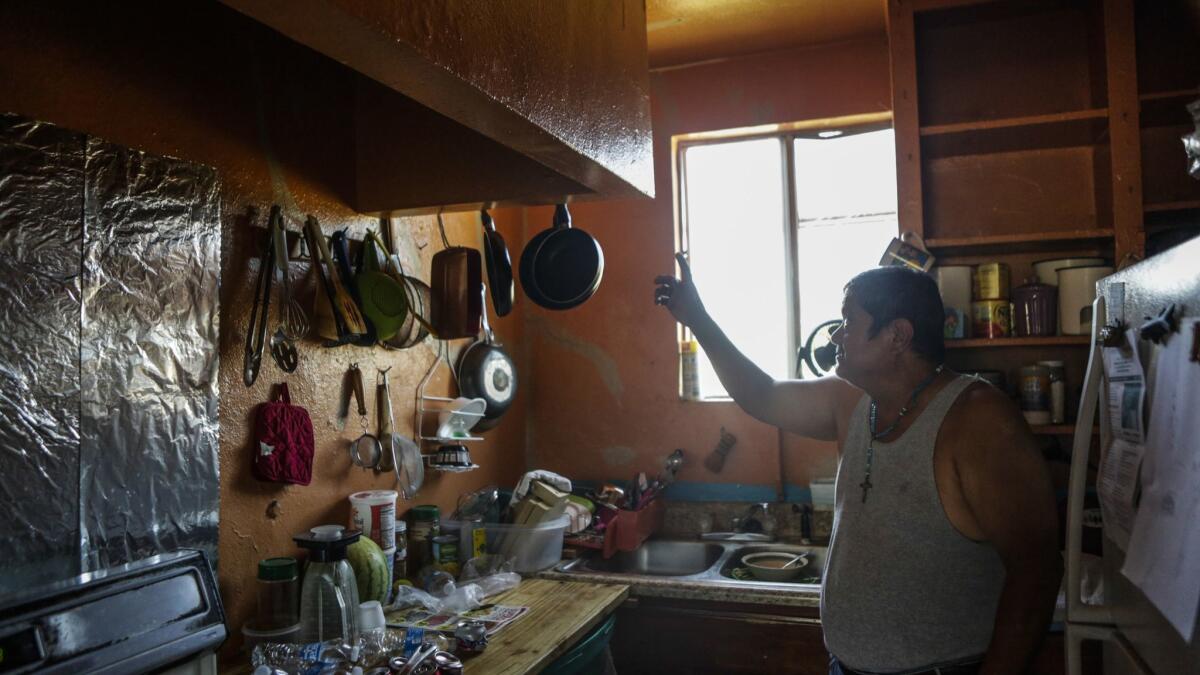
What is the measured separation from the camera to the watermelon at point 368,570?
6.25 feet

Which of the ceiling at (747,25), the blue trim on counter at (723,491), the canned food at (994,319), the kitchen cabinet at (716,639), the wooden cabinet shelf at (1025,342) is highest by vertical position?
the ceiling at (747,25)

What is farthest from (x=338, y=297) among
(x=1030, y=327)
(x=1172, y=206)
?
(x=1172, y=206)

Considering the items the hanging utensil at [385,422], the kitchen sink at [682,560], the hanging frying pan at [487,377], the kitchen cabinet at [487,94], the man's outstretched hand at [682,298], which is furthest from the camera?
the hanging frying pan at [487,377]

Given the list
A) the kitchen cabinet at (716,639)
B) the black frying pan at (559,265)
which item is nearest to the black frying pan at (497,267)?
the black frying pan at (559,265)

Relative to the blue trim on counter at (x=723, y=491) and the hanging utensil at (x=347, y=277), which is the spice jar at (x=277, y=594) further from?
the blue trim on counter at (x=723, y=491)

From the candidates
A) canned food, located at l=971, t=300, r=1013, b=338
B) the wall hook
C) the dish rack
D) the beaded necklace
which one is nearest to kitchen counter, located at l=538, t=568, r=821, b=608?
the dish rack

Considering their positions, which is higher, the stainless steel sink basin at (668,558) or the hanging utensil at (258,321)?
the hanging utensil at (258,321)

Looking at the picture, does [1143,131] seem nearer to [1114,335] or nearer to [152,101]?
[1114,335]

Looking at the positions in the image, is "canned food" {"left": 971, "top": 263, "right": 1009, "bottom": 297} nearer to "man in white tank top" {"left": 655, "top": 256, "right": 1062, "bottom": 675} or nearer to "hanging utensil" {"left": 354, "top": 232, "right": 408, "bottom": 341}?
"man in white tank top" {"left": 655, "top": 256, "right": 1062, "bottom": 675}

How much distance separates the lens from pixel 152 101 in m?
1.55

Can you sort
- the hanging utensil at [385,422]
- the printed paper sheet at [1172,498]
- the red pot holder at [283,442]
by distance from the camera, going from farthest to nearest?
the hanging utensil at [385,422], the red pot holder at [283,442], the printed paper sheet at [1172,498]

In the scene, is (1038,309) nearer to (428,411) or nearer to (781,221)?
(781,221)

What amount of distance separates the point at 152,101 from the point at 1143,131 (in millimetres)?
2605

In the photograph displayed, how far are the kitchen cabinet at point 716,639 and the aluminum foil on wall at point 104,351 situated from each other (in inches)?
48.2
